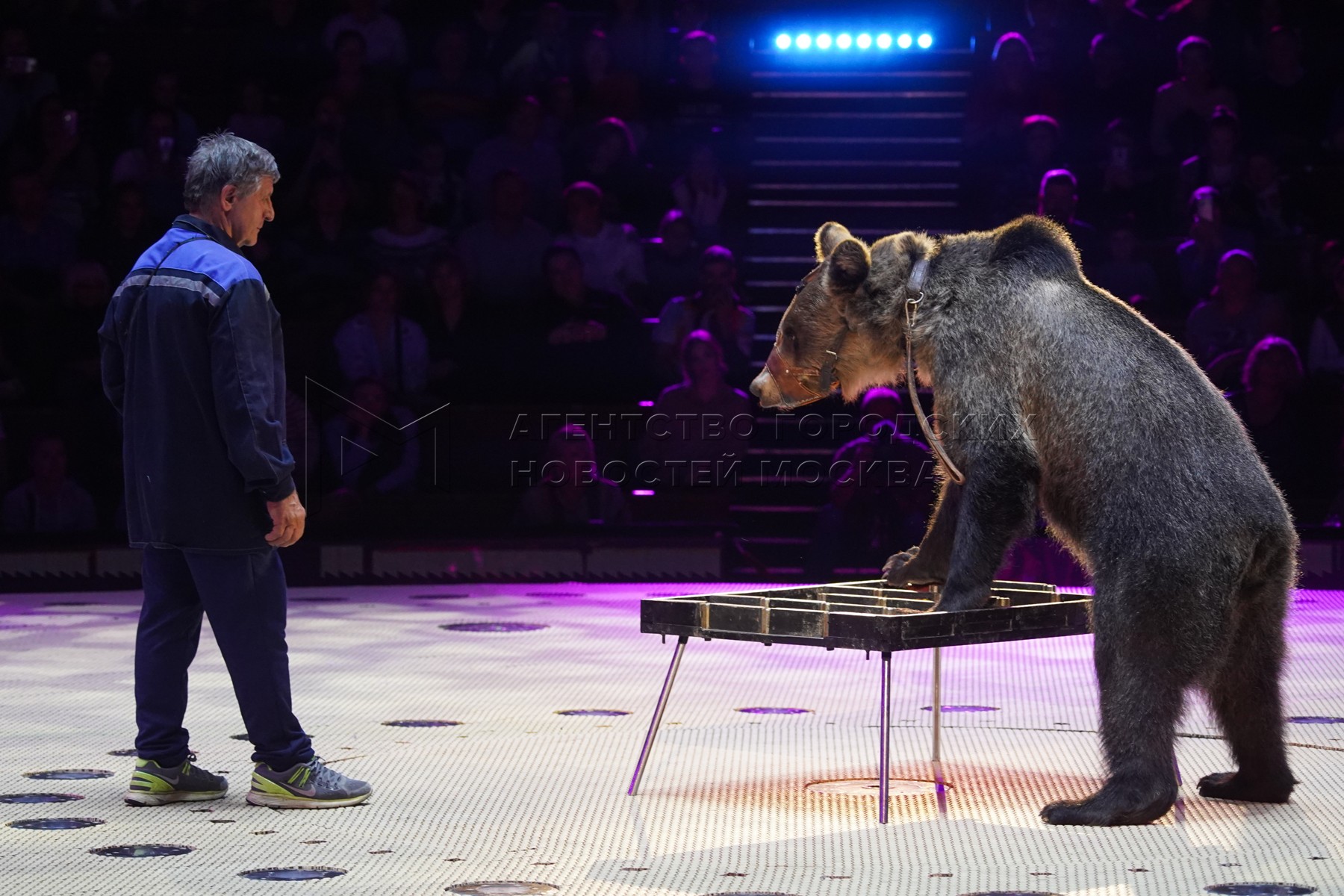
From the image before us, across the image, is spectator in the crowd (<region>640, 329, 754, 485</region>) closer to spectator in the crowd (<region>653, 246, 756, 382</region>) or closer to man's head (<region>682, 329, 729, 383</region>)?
man's head (<region>682, 329, 729, 383</region>)

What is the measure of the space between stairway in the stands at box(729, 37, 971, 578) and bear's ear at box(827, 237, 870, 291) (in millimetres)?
5524

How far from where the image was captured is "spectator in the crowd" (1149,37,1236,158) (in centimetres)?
1029

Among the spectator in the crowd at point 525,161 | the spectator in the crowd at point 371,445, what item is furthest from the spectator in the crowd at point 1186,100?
the spectator in the crowd at point 371,445

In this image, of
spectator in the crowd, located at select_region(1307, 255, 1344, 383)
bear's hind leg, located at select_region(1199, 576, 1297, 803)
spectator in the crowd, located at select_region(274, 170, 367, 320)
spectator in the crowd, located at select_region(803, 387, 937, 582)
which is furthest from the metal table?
spectator in the crowd, located at select_region(274, 170, 367, 320)

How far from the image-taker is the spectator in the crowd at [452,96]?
1045cm

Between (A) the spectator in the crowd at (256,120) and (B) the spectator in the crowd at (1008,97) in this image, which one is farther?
(B) the spectator in the crowd at (1008,97)

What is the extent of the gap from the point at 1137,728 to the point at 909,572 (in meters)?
0.70

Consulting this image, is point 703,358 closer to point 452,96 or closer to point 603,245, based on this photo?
point 603,245

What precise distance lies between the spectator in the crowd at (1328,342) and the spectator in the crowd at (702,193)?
3459mm

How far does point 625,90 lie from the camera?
10.7 metres

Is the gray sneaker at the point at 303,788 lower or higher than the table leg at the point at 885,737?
lower

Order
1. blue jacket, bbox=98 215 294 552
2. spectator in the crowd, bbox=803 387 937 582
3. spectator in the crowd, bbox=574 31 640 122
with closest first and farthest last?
1. blue jacket, bbox=98 215 294 552
2. spectator in the crowd, bbox=803 387 937 582
3. spectator in the crowd, bbox=574 31 640 122

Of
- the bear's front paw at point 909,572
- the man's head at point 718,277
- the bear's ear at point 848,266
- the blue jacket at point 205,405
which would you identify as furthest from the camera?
the man's head at point 718,277

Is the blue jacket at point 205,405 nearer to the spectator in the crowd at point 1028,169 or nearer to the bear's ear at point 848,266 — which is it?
the bear's ear at point 848,266
